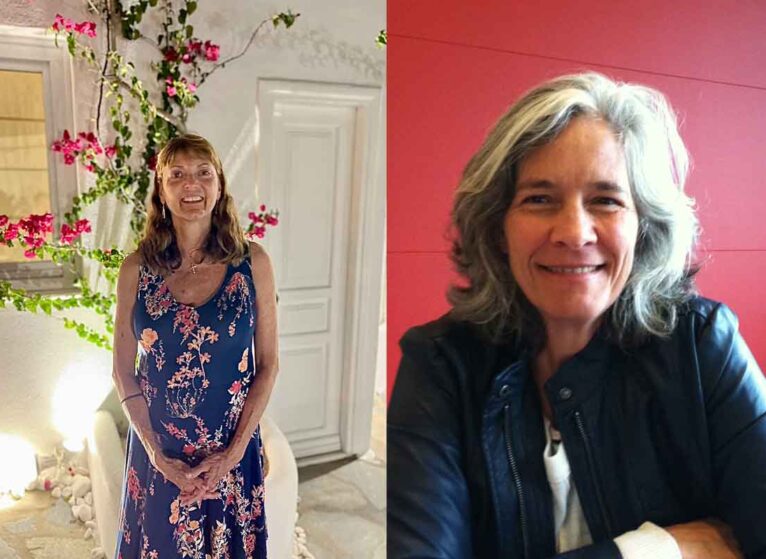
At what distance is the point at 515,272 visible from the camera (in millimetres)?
1125

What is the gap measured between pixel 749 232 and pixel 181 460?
3.99 feet

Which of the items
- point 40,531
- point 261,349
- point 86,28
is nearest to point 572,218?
point 261,349

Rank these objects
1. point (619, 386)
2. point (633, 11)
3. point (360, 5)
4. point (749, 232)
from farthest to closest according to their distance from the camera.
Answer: point (749, 232) < point (633, 11) < point (619, 386) < point (360, 5)

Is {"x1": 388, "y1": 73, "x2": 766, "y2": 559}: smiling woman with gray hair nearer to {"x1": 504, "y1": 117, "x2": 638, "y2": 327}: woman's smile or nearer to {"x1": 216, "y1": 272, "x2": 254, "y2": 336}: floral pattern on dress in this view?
{"x1": 504, "y1": 117, "x2": 638, "y2": 327}: woman's smile

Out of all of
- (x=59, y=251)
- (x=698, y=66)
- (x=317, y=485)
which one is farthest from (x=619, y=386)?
(x=59, y=251)

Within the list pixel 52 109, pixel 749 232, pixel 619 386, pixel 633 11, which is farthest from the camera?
pixel 749 232

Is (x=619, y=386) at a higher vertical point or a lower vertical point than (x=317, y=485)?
higher

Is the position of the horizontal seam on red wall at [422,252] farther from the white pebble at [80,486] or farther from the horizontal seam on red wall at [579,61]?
the white pebble at [80,486]

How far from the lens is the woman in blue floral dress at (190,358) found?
35.5 inches

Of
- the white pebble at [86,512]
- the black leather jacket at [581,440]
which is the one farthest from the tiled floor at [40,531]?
the black leather jacket at [581,440]

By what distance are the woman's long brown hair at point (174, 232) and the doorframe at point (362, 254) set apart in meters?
0.21

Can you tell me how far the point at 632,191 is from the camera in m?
1.11

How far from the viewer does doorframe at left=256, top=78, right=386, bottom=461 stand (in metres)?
1.12

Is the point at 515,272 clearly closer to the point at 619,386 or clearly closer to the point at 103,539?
the point at 619,386
